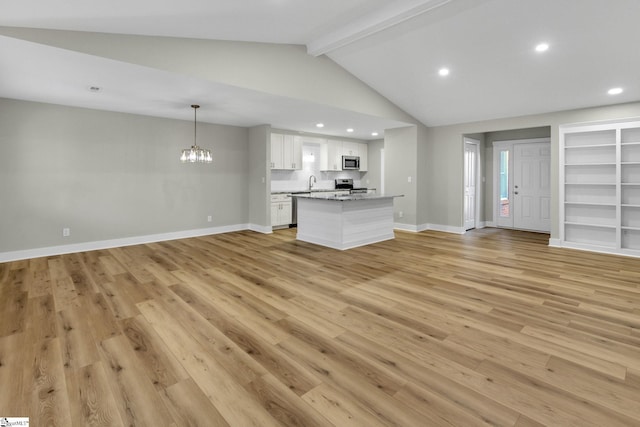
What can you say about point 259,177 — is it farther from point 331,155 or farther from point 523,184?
point 523,184

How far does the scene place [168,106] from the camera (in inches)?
210

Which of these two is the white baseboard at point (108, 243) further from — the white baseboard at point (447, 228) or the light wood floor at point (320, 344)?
the white baseboard at point (447, 228)

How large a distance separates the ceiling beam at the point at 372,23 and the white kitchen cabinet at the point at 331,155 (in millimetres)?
4139

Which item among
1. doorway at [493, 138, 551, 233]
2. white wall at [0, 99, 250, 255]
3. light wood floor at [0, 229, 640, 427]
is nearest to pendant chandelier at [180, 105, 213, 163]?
white wall at [0, 99, 250, 255]

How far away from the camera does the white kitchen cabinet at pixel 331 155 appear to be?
8.95m

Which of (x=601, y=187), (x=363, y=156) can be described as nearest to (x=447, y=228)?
(x=601, y=187)

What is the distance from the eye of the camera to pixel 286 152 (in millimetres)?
8000

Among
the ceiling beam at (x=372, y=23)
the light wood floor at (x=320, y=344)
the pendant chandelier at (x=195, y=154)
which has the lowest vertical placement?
the light wood floor at (x=320, y=344)

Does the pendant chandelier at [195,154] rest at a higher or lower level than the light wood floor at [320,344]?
higher

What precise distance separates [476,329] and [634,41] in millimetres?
4057

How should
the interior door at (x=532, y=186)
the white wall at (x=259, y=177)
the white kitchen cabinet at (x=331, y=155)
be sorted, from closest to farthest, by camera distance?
the white wall at (x=259, y=177), the interior door at (x=532, y=186), the white kitchen cabinet at (x=331, y=155)

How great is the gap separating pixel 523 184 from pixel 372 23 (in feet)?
19.4

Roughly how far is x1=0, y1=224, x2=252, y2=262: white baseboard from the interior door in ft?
22.1

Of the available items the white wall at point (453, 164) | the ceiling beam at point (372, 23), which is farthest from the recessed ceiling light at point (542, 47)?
the white wall at point (453, 164)
